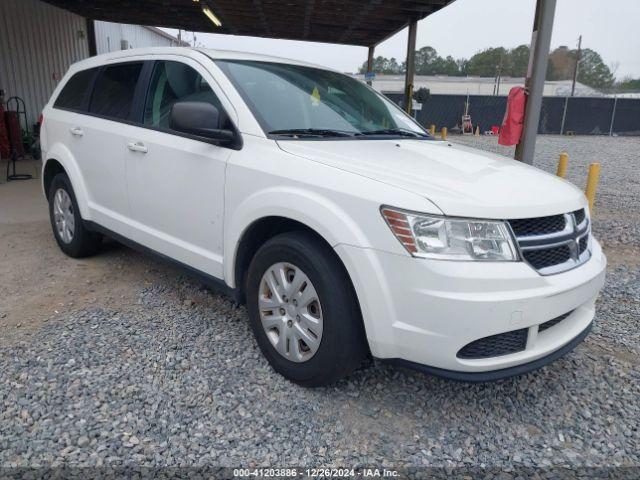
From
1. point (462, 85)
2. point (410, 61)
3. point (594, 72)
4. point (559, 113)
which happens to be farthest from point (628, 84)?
point (410, 61)

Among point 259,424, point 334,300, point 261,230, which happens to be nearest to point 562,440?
point 334,300

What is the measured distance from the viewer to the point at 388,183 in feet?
7.52

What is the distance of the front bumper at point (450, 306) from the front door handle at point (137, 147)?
73.5 inches

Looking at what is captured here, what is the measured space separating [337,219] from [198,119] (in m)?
1.06

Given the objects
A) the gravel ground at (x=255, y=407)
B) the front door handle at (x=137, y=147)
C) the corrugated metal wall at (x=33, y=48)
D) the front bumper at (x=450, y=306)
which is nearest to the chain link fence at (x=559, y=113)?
the corrugated metal wall at (x=33, y=48)

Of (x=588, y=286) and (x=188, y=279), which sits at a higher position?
(x=588, y=286)

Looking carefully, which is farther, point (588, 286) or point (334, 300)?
point (588, 286)

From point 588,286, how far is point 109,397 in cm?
250

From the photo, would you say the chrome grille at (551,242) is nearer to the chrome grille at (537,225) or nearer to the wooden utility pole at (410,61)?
the chrome grille at (537,225)

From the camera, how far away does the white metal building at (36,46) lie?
10.9m

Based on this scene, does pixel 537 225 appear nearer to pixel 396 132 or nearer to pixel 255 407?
pixel 396 132

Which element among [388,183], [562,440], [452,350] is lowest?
[562,440]

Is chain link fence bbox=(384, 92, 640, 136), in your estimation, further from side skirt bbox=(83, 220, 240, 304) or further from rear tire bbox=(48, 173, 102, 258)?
side skirt bbox=(83, 220, 240, 304)

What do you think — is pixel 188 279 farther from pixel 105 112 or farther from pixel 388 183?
pixel 388 183
